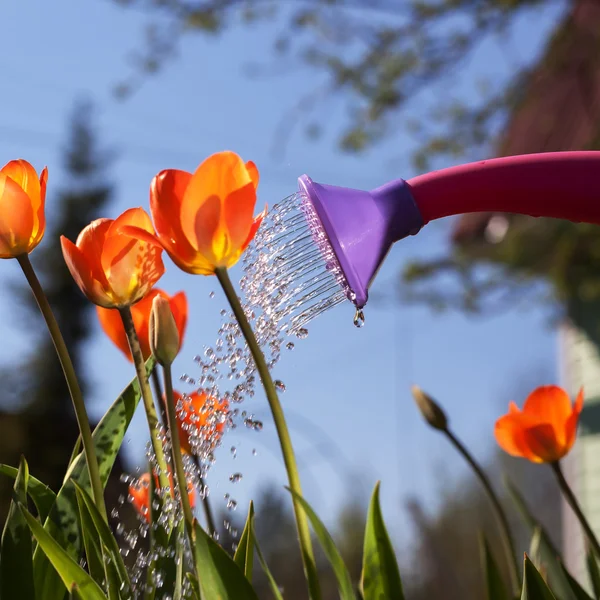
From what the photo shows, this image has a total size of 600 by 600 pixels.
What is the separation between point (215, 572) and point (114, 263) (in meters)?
0.19

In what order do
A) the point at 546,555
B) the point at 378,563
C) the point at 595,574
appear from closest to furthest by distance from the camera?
the point at 378,563 < the point at 595,574 < the point at 546,555

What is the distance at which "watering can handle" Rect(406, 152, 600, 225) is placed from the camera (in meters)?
0.50

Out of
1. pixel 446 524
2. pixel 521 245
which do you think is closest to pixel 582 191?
pixel 521 245

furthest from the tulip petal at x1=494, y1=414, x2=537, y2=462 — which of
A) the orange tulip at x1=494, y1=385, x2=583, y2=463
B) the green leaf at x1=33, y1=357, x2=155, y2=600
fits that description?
the green leaf at x1=33, y1=357, x2=155, y2=600

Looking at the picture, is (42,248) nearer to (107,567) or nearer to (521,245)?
(521,245)

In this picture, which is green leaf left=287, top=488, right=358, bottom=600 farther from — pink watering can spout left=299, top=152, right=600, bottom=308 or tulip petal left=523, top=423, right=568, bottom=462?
tulip petal left=523, top=423, right=568, bottom=462

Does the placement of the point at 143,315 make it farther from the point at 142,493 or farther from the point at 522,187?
the point at 522,187

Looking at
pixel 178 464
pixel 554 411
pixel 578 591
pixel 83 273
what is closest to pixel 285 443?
pixel 178 464

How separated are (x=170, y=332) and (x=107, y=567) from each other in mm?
138

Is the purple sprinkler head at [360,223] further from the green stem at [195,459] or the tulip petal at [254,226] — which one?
the green stem at [195,459]

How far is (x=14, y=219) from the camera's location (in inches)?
20.2

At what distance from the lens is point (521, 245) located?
342 cm

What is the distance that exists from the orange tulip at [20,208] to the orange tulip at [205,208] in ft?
0.28

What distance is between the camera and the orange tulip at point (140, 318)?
0.58 m
